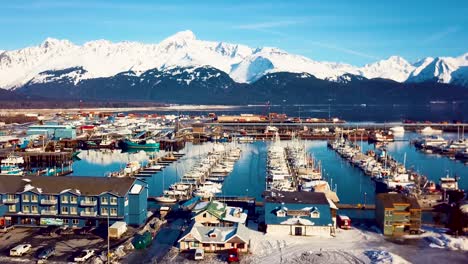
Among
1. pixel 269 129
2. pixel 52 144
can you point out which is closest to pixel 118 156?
pixel 52 144

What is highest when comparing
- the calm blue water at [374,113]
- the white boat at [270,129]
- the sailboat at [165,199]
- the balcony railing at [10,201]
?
the calm blue water at [374,113]

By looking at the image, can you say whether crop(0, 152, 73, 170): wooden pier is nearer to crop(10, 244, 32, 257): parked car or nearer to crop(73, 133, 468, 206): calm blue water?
crop(73, 133, 468, 206): calm blue water

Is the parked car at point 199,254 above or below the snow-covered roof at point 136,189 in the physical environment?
below

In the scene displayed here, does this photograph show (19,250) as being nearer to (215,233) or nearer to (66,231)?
(66,231)

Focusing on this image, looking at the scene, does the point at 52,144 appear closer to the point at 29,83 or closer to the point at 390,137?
the point at 390,137

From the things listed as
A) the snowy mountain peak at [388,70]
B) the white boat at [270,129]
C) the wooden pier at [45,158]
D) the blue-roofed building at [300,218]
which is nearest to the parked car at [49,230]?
the blue-roofed building at [300,218]

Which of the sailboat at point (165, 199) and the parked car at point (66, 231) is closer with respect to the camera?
the parked car at point (66, 231)

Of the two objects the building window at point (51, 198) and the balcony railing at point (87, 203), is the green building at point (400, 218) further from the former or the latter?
the building window at point (51, 198)
